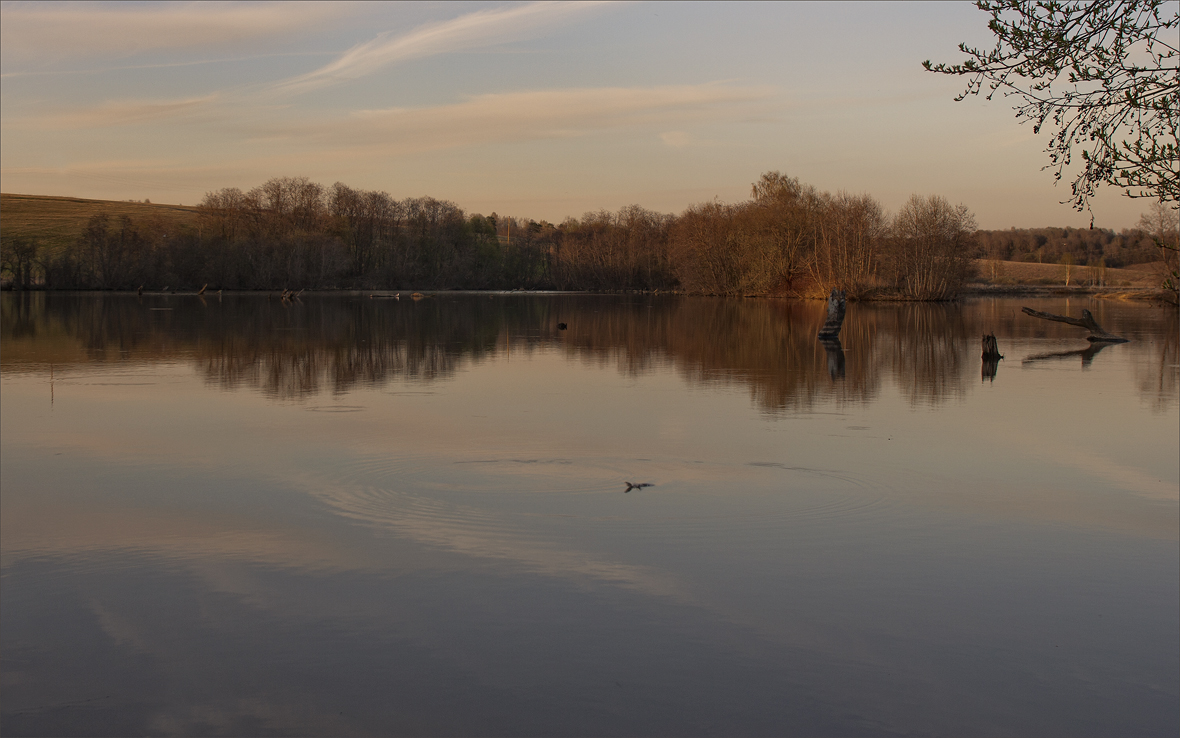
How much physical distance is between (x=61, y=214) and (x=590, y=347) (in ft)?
378

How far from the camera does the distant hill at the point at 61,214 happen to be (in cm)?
10525

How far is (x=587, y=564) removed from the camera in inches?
275

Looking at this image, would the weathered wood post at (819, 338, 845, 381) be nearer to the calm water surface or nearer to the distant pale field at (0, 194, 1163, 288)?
the calm water surface

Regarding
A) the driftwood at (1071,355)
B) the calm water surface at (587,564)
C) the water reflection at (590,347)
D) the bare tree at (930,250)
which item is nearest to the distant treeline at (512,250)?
the bare tree at (930,250)

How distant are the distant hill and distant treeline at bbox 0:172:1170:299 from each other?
8065 mm

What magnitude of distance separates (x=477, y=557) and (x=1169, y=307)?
5697 centimetres

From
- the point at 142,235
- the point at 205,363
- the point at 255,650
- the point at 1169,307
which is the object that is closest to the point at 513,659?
the point at 255,650

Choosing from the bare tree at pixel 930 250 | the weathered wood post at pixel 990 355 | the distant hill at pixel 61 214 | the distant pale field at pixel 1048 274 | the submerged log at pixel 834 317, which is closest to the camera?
the weathered wood post at pixel 990 355

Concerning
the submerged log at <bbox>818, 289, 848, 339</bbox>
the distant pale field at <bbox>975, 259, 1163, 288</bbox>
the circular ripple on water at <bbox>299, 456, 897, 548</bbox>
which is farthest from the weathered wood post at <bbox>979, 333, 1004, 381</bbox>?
the distant pale field at <bbox>975, 259, 1163, 288</bbox>

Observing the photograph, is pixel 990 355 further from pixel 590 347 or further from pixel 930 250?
pixel 930 250

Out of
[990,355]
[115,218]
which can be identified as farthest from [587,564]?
[115,218]

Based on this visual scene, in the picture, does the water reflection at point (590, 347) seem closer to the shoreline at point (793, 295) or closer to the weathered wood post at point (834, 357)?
the weathered wood post at point (834, 357)

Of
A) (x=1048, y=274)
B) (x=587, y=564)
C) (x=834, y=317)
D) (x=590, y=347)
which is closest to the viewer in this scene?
(x=587, y=564)

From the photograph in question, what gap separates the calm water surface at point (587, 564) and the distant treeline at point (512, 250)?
49.9 m
